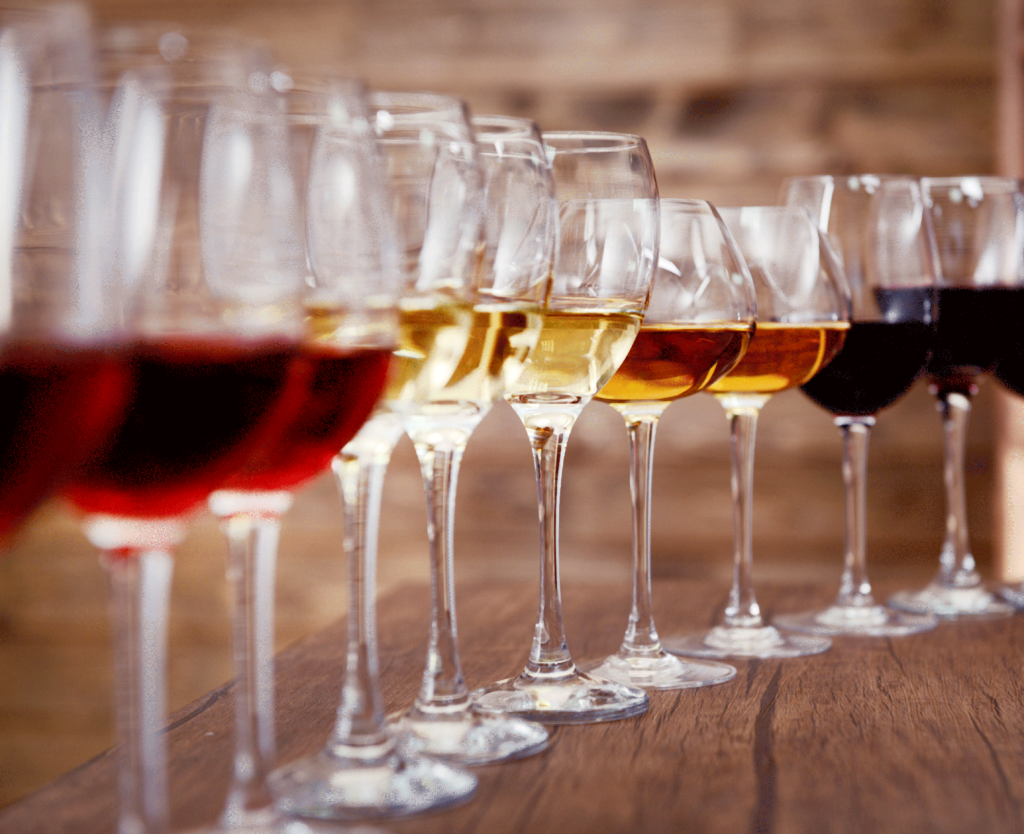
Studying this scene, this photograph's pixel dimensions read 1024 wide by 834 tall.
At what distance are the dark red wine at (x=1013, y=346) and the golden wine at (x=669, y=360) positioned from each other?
369mm

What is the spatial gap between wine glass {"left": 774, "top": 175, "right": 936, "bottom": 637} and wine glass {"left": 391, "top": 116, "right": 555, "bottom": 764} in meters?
0.42

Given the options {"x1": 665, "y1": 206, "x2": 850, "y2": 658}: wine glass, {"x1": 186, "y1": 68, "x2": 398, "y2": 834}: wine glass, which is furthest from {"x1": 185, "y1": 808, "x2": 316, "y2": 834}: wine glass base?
{"x1": 665, "y1": 206, "x2": 850, "y2": 658}: wine glass

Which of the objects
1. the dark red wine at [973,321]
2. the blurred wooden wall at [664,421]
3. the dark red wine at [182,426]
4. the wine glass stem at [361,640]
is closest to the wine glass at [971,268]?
the dark red wine at [973,321]

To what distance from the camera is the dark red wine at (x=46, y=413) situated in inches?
16.4

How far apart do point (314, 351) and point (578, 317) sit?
0.81 feet

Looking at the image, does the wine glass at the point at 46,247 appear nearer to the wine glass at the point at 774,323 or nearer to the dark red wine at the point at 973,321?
the wine glass at the point at 774,323

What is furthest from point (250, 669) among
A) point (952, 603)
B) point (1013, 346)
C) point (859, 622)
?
point (1013, 346)

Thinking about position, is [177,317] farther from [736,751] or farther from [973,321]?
[973,321]

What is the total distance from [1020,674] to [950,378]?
405 millimetres

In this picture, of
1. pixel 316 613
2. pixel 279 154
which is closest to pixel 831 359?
pixel 279 154

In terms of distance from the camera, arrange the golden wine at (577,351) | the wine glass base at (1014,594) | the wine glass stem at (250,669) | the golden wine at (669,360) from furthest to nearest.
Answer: the wine glass base at (1014,594), the golden wine at (669,360), the golden wine at (577,351), the wine glass stem at (250,669)

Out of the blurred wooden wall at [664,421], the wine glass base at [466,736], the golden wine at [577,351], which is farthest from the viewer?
the blurred wooden wall at [664,421]

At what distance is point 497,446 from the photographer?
8.43ft

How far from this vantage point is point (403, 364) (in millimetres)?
621
